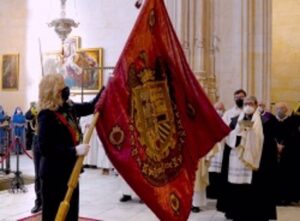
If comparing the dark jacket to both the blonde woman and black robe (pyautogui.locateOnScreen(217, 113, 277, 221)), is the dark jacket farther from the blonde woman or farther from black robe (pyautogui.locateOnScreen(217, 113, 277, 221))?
black robe (pyautogui.locateOnScreen(217, 113, 277, 221))

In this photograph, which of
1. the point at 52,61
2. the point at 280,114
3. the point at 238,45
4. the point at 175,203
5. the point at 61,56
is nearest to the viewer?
the point at 175,203

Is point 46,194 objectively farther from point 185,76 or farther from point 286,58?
point 286,58

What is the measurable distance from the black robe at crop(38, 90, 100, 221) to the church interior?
42 centimetres

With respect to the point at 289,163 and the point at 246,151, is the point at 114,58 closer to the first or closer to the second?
the point at 289,163

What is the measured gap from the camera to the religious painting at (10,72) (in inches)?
535

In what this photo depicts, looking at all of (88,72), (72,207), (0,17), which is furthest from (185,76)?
(0,17)

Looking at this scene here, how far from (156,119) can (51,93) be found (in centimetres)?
79

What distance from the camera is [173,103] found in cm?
322

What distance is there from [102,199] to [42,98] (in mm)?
4125

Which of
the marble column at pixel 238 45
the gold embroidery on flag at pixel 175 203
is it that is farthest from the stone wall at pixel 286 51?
the gold embroidery on flag at pixel 175 203

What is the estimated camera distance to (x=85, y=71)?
11883mm

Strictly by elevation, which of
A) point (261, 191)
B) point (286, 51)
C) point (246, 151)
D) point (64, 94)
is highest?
point (286, 51)

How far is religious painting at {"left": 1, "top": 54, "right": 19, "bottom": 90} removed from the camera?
13586mm

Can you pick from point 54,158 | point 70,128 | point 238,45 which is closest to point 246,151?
point 70,128
